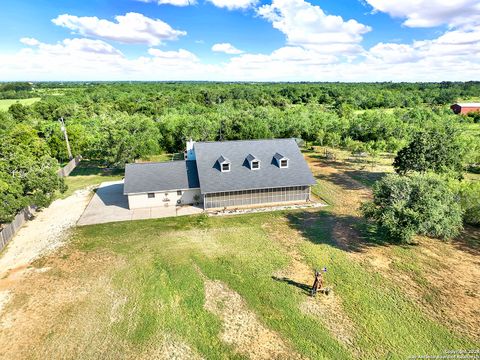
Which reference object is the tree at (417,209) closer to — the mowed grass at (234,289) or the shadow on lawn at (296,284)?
the mowed grass at (234,289)

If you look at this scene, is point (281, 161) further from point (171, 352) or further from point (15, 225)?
point (15, 225)

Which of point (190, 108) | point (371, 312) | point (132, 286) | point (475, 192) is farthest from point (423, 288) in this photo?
point (190, 108)

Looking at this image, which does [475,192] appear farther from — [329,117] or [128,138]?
[329,117]

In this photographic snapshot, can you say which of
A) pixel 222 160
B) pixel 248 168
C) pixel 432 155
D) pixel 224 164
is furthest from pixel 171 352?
pixel 432 155

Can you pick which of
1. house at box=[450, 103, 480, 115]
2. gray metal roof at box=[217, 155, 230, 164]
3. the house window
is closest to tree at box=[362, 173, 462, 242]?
the house window

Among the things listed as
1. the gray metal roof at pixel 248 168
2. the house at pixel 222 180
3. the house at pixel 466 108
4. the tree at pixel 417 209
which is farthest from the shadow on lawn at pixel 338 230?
the house at pixel 466 108

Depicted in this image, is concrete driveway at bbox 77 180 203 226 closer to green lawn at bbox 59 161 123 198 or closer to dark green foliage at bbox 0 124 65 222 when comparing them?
dark green foliage at bbox 0 124 65 222
